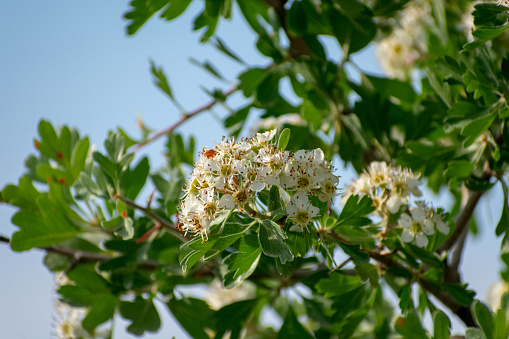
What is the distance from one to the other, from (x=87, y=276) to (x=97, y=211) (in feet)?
0.59

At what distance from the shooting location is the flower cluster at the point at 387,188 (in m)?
1.14

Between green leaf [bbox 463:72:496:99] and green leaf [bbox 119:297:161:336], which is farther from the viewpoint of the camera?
green leaf [bbox 119:297:161:336]

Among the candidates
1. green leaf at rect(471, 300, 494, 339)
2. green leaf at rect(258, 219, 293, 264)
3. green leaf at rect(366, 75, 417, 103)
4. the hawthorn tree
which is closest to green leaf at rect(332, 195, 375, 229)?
the hawthorn tree

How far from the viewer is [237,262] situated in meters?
0.96

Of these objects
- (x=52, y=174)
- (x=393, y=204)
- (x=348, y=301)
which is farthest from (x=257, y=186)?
(x=52, y=174)

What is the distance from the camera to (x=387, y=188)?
119cm

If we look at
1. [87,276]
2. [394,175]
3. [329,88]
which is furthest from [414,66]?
[87,276]

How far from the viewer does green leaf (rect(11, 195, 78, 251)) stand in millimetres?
1297

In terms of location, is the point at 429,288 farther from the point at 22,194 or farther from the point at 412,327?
the point at 22,194

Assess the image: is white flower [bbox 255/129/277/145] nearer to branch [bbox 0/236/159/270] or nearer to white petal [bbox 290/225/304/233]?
white petal [bbox 290/225/304/233]

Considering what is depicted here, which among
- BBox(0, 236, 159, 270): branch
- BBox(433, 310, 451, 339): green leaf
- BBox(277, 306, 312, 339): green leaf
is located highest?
BBox(0, 236, 159, 270): branch

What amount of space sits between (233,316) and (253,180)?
0.58 m

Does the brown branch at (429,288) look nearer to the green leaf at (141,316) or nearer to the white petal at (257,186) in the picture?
the white petal at (257,186)

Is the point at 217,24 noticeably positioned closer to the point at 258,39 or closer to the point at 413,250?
the point at 258,39
